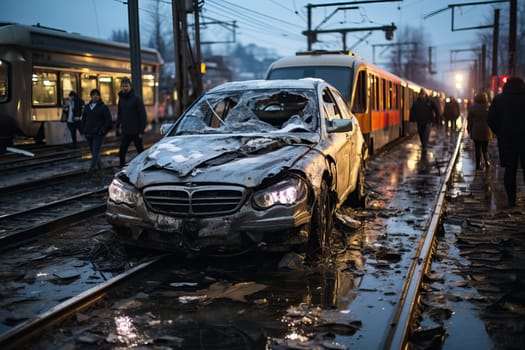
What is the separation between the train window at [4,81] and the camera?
60.6 ft

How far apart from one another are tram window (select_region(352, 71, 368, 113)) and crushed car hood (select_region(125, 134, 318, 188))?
786cm

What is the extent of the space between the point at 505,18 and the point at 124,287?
61148mm

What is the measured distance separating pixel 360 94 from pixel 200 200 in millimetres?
10067

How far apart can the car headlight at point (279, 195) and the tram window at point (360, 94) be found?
8.81 metres

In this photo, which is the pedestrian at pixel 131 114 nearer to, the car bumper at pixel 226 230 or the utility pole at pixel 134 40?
the utility pole at pixel 134 40

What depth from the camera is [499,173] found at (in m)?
13.5

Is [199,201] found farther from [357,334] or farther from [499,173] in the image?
[499,173]

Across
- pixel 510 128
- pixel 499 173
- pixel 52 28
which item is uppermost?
pixel 52 28

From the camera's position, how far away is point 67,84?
2078cm

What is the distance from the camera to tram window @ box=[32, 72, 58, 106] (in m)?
19.2

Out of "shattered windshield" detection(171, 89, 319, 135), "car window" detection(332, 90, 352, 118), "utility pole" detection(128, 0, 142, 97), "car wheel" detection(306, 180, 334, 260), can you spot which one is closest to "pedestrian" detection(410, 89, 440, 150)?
"utility pole" detection(128, 0, 142, 97)

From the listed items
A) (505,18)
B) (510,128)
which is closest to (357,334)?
(510,128)

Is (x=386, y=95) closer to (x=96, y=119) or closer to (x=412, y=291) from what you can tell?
(x=96, y=119)

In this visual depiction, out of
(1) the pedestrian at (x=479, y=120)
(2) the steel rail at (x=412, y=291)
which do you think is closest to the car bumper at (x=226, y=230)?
(2) the steel rail at (x=412, y=291)
